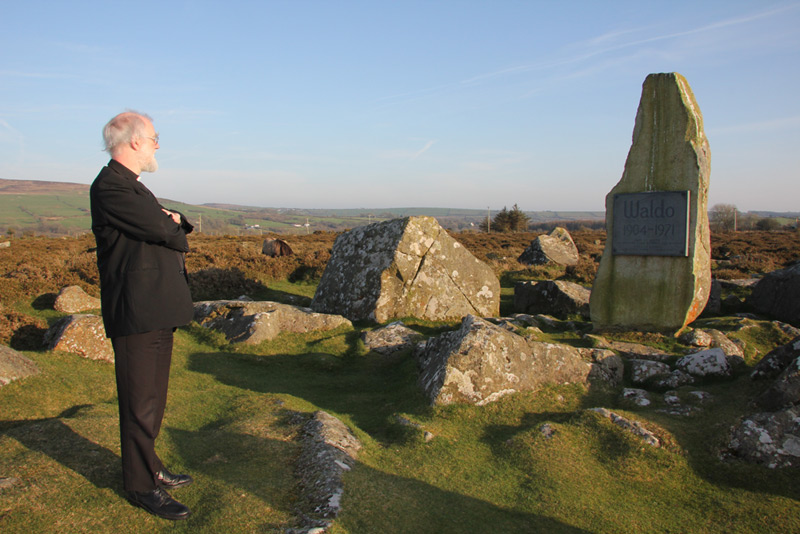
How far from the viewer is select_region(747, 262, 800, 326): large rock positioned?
1182 cm

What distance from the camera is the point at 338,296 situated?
500 inches

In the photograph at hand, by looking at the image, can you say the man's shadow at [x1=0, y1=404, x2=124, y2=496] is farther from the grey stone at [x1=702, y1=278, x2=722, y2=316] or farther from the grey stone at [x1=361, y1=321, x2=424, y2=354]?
the grey stone at [x1=702, y1=278, x2=722, y2=316]

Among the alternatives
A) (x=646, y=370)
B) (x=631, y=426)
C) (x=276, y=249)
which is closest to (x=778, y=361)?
(x=646, y=370)

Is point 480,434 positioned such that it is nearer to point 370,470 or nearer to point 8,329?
point 370,470

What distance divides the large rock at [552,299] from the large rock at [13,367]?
10873 mm

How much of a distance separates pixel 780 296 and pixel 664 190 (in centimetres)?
466

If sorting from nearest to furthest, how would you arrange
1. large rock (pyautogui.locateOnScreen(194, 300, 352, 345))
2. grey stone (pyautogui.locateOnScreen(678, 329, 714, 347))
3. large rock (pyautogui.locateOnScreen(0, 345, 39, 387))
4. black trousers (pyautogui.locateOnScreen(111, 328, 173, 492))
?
black trousers (pyautogui.locateOnScreen(111, 328, 173, 492))
large rock (pyautogui.locateOnScreen(0, 345, 39, 387))
grey stone (pyautogui.locateOnScreen(678, 329, 714, 347))
large rock (pyautogui.locateOnScreen(194, 300, 352, 345))

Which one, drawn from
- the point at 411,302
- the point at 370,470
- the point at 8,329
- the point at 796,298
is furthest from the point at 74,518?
the point at 796,298

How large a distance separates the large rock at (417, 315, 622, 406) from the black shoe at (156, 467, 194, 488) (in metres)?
3.17

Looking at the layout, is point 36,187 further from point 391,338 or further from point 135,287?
point 135,287

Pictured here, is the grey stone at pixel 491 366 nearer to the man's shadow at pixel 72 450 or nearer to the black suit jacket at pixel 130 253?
the man's shadow at pixel 72 450

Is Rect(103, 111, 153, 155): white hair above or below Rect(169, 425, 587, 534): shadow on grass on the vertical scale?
above

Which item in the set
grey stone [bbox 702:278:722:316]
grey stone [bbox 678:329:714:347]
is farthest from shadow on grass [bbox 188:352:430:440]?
grey stone [bbox 702:278:722:316]

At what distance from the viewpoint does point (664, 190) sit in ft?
33.4
